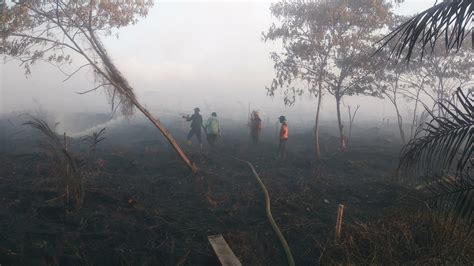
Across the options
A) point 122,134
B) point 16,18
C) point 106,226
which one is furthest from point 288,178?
point 122,134

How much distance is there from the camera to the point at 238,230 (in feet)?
22.7

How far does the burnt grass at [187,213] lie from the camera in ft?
19.0

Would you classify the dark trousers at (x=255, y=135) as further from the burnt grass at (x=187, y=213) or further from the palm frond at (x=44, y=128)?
the palm frond at (x=44, y=128)

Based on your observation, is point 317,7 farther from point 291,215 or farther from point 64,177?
point 64,177

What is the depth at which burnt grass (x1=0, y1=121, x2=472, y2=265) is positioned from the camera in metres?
5.79

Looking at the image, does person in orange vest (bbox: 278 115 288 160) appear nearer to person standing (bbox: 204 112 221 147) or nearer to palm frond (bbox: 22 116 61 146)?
person standing (bbox: 204 112 221 147)

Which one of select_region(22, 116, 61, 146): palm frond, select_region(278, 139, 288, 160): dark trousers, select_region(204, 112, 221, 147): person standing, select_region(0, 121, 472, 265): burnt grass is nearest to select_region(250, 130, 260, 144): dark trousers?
select_region(204, 112, 221, 147): person standing

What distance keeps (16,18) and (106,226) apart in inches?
234

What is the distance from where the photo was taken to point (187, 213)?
7.64m

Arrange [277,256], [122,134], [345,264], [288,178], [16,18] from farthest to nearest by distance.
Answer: [122,134]
[288,178]
[16,18]
[277,256]
[345,264]

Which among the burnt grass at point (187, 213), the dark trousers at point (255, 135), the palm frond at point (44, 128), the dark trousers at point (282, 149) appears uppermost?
the palm frond at point (44, 128)

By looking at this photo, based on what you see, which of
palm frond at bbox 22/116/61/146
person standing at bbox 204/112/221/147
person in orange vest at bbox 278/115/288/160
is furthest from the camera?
person standing at bbox 204/112/221/147

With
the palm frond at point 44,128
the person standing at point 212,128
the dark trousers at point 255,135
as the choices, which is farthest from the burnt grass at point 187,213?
the dark trousers at point 255,135

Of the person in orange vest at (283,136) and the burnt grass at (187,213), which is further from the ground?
the person in orange vest at (283,136)
